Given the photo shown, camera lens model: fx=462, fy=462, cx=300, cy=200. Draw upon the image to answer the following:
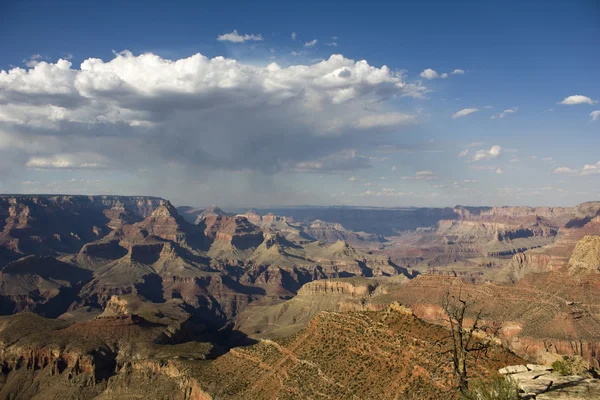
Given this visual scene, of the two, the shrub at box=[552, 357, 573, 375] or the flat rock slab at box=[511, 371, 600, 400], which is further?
the shrub at box=[552, 357, 573, 375]

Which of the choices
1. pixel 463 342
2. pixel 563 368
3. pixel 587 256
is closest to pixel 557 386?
pixel 563 368

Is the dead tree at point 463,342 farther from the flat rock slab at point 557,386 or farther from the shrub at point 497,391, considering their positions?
the flat rock slab at point 557,386

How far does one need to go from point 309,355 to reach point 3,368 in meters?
90.5

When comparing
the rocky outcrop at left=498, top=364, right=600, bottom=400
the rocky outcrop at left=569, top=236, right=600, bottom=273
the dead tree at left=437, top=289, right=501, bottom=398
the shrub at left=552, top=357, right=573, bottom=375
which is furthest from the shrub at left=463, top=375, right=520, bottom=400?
the rocky outcrop at left=569, top=236, right=600, bottom=273

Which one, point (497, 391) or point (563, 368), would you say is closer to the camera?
point (497, 391)

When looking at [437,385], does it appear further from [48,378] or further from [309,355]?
[48,378]

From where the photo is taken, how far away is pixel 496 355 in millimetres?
52375

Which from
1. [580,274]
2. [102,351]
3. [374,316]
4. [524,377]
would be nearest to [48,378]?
[102,351]

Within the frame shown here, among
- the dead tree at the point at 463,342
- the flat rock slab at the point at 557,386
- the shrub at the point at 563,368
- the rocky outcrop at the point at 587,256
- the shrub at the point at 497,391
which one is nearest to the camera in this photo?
the shrub at the point at 497,391

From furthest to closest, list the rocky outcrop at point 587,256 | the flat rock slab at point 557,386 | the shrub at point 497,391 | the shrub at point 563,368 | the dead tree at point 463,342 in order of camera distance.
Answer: the rocky outcrop at point 587,256
the shrub at point 563,368
the dead tree at point 463,342
the flat rock slab at point 557,386
the shrub at point 497,391

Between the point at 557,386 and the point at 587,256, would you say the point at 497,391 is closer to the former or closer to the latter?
the point at 557,386

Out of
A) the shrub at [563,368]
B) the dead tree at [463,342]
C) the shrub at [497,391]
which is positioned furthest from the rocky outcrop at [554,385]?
the dead tree at [463,342]

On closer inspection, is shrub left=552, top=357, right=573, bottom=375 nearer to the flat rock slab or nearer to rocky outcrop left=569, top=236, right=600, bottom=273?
the flat rock slab

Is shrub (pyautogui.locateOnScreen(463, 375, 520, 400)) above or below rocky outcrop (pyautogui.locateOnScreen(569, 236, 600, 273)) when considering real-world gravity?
above
